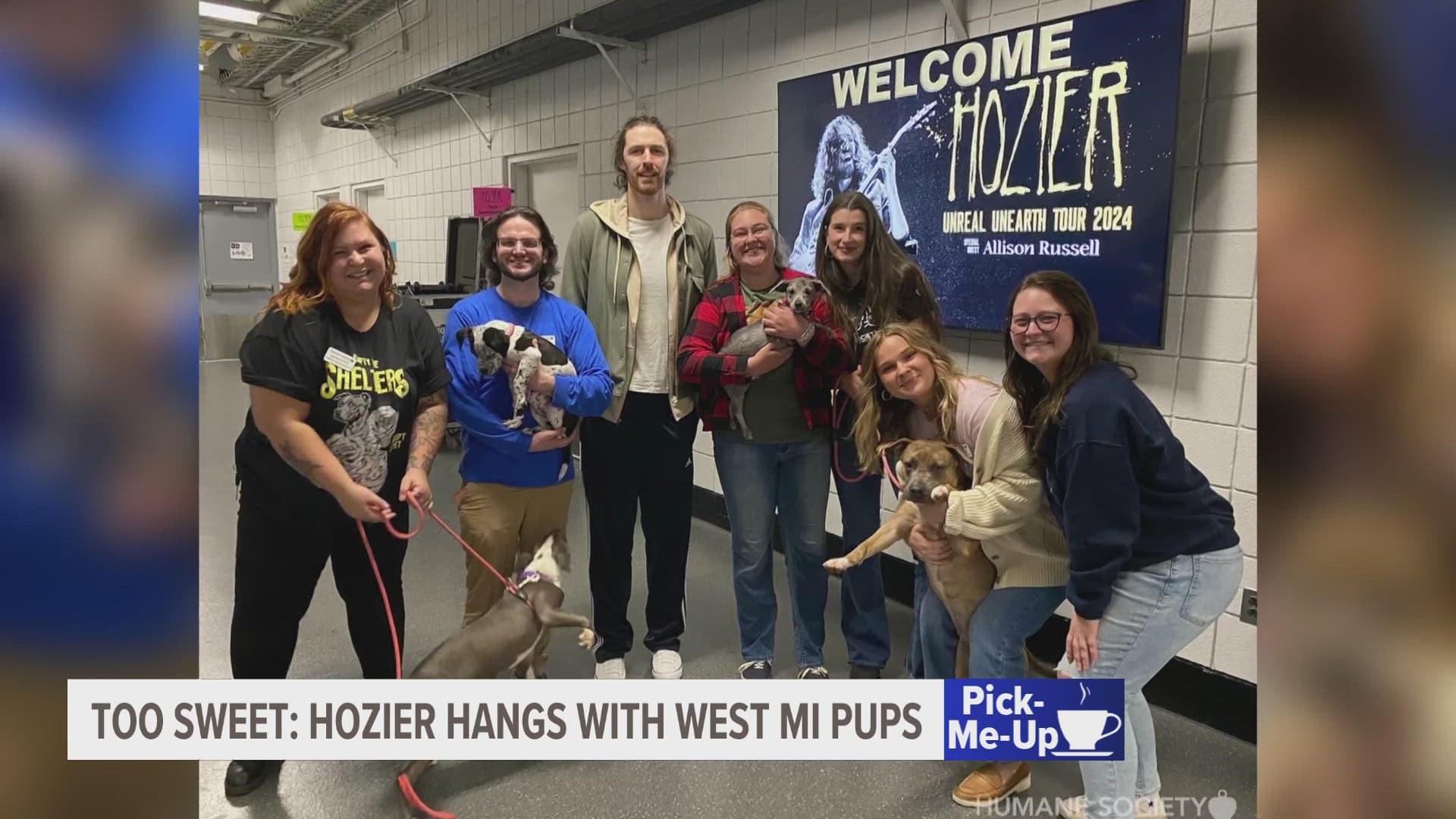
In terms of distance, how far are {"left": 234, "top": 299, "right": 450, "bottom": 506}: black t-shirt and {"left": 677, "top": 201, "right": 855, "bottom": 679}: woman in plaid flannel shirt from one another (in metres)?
0.64

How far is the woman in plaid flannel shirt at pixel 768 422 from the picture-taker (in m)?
1.90

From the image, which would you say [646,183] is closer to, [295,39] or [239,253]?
[295,39]

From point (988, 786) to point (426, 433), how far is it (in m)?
1.45

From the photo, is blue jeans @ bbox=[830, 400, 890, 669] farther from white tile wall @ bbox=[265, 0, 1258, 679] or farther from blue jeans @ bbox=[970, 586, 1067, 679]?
white tile wall @ bbox=[265, 0, 1258, 679]

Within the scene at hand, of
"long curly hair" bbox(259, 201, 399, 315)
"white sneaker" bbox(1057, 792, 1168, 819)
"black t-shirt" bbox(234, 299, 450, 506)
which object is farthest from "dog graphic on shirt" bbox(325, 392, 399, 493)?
"white sneaker" bbox(1057, 792, 1168, 819)

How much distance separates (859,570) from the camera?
6.97 ft

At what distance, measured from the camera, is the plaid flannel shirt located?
189cm

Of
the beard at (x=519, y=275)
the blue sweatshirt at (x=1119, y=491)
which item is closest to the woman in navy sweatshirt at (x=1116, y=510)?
the blue sweatshirt at (x=1119, y=491)

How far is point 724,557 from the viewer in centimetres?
327

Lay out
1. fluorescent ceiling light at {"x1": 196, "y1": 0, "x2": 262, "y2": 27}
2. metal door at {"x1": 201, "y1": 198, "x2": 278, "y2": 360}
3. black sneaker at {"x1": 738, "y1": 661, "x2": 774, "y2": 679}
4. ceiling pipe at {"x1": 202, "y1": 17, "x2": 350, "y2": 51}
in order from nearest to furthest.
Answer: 1. black sneaker at {"x1": 738, "y1": 661, "x2": 774, "y2": 679}
2. fluorescent ceiling light at {"x1": 196, "y1": 0, "x2": 262, "y2": 27}
3. ceiling pipe at {"x1": 202, "y1": 17, "x2": 350, "y2": 51}
4. metal door at {"x1": 201, "y1": 198, "x2": 278, "y2": 360}

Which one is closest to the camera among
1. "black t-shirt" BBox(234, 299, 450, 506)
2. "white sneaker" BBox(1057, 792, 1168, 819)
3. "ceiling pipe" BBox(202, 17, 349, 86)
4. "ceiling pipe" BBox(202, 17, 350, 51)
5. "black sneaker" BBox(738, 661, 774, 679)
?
"white sneaker" BBox(1057, 792, 1168, 819)

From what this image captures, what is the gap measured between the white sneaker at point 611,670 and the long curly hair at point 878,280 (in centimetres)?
112

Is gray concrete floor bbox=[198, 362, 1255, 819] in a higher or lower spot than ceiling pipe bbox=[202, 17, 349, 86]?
lower

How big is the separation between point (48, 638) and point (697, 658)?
1846 millimetres
